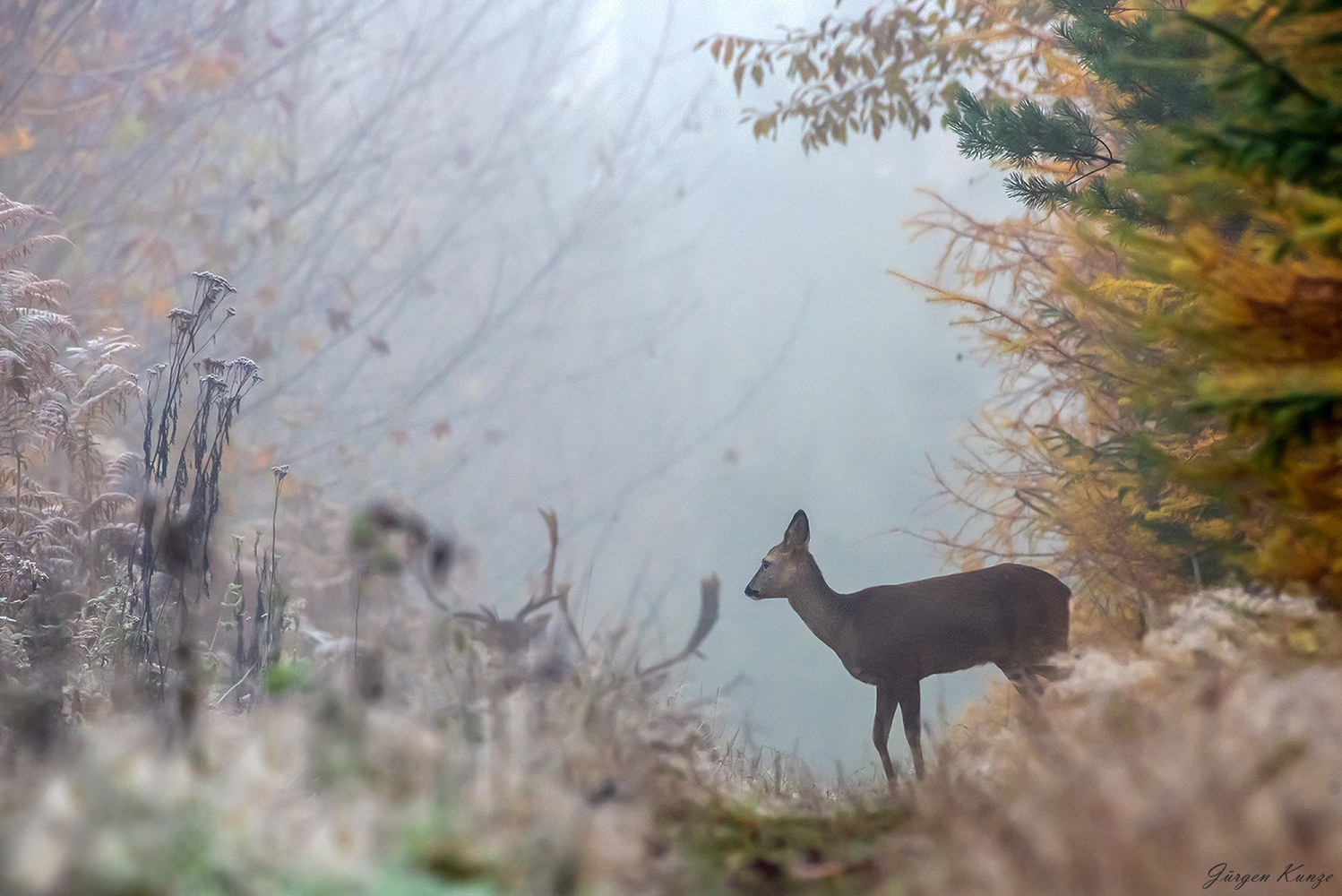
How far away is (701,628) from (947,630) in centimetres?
174

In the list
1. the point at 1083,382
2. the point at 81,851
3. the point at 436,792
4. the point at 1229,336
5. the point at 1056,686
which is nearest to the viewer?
the point at 81,851

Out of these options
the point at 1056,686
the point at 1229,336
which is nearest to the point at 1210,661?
the point at 1056,686

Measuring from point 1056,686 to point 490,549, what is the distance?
67.0ft

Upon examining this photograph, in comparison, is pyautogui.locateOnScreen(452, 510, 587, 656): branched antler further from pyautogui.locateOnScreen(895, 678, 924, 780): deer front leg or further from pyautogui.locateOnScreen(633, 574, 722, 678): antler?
pyautogui.locateOnScreen(895, 678, 924, 780): deer front leg

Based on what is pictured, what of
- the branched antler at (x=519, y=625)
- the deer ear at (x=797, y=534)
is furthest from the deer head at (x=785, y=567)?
the branched antler at (x=519, y=625)

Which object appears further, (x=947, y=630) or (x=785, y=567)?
(x=785, y=567)

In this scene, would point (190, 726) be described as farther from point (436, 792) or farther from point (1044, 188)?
point (1044, 188)

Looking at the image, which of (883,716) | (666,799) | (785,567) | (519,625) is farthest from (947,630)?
(666,799)

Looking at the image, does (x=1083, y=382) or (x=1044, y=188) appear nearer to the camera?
(x=1044, y=188)

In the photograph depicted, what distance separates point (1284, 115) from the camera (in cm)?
144

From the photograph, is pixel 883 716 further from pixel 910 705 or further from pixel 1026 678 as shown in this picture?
pixel 1026 678

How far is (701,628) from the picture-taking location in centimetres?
237

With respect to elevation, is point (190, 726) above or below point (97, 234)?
below
